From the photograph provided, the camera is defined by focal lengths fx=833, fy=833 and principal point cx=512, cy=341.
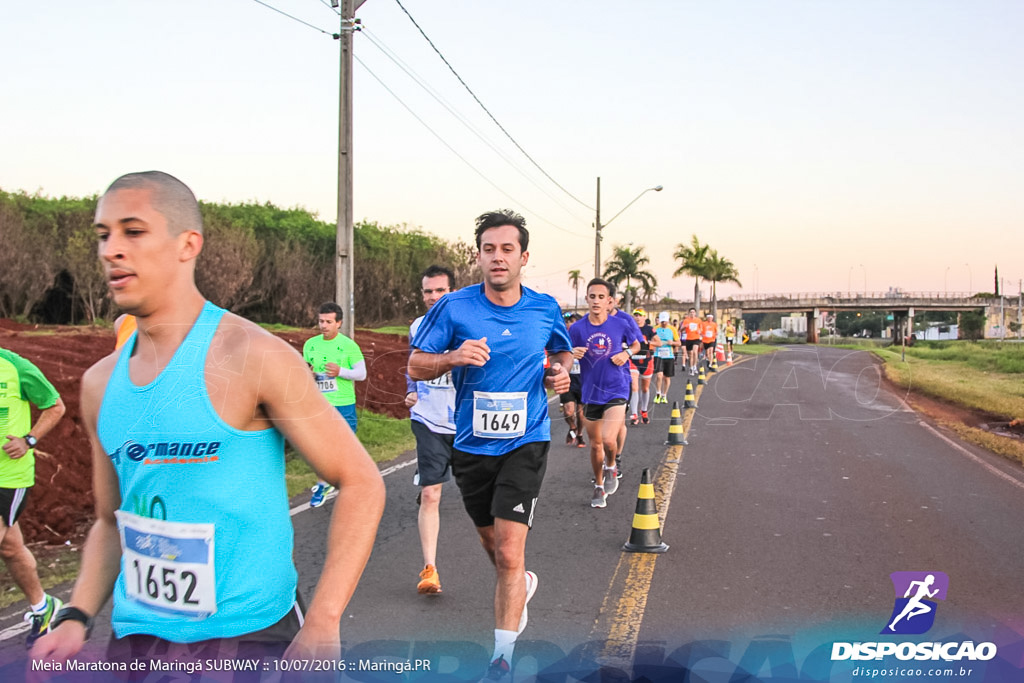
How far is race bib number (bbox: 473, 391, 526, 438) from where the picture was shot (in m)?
4.41

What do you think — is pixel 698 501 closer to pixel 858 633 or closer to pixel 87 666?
pixel 858 633

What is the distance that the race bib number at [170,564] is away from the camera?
6.21ft

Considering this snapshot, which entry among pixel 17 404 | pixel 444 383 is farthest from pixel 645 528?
pixel 17 404

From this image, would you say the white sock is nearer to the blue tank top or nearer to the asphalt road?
the asphalt road

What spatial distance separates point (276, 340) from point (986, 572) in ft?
18.6

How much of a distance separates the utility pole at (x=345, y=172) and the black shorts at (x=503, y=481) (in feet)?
25.4

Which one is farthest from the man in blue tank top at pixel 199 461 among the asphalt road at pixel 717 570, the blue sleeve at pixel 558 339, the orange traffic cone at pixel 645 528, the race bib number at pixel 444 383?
the orange traffic cone at pixel 645 528

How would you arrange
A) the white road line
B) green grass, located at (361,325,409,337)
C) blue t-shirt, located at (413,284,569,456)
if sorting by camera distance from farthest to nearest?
green grass, located at (361,325,409,337)
the white road line
blue t-shirt, located at (413,284,569,456)

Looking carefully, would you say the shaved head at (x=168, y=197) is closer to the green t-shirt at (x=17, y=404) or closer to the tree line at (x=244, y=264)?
the green t-shirt at (x=17, y=404)

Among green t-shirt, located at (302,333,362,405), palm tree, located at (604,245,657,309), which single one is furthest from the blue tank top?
palm tree, located at (604,245,657,309)

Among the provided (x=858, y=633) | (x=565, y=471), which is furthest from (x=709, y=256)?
(x=858, y=633)

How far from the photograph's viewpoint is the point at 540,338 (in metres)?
4.59

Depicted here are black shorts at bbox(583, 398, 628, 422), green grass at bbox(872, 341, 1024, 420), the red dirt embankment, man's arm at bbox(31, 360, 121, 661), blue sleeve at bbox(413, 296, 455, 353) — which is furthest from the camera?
green grass at bbox(872, 341, 1024, 420)

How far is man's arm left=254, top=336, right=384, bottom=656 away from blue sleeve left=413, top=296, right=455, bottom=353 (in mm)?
2565
